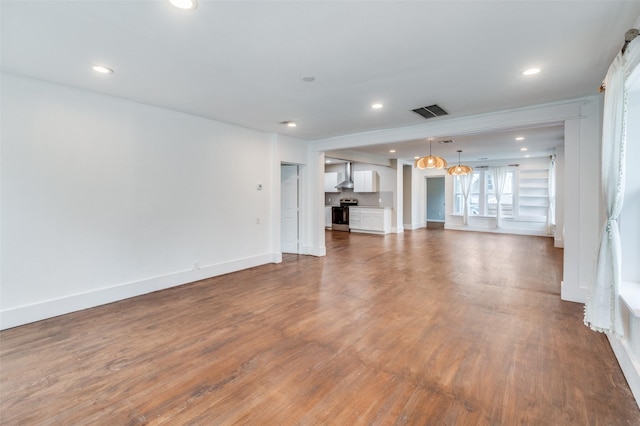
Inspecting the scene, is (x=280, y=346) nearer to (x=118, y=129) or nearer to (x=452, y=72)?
(x=452, y=72)

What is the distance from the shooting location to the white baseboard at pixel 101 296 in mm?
3232

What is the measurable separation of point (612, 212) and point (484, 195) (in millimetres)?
9910

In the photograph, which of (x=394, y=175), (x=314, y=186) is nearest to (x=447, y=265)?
(x=314, y=186)

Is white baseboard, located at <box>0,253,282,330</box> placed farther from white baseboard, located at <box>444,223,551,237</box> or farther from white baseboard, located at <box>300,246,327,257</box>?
white baseboard, located at <box>444,223,551,237</box>

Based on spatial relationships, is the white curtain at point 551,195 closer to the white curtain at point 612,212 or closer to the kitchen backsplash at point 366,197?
the kitchen backsplash at point 366,197

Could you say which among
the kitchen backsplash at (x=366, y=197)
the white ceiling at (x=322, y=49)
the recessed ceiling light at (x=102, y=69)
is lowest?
the kitchen backsplash at (x=366, y=197)

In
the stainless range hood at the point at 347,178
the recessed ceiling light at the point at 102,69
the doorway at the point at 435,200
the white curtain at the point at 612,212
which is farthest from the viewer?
the doorway at the point at 435,200

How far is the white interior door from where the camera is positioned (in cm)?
715

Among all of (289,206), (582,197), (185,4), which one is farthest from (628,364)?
(289,206)

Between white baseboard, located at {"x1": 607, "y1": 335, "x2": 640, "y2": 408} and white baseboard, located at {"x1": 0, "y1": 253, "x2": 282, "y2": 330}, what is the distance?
5.13 metres

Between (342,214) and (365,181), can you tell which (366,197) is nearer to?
(365,181)

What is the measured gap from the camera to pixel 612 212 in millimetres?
2279

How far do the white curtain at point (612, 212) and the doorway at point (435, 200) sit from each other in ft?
41.2

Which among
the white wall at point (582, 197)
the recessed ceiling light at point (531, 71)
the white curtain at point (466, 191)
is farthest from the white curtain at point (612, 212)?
the white curtain at point (466, 191)
